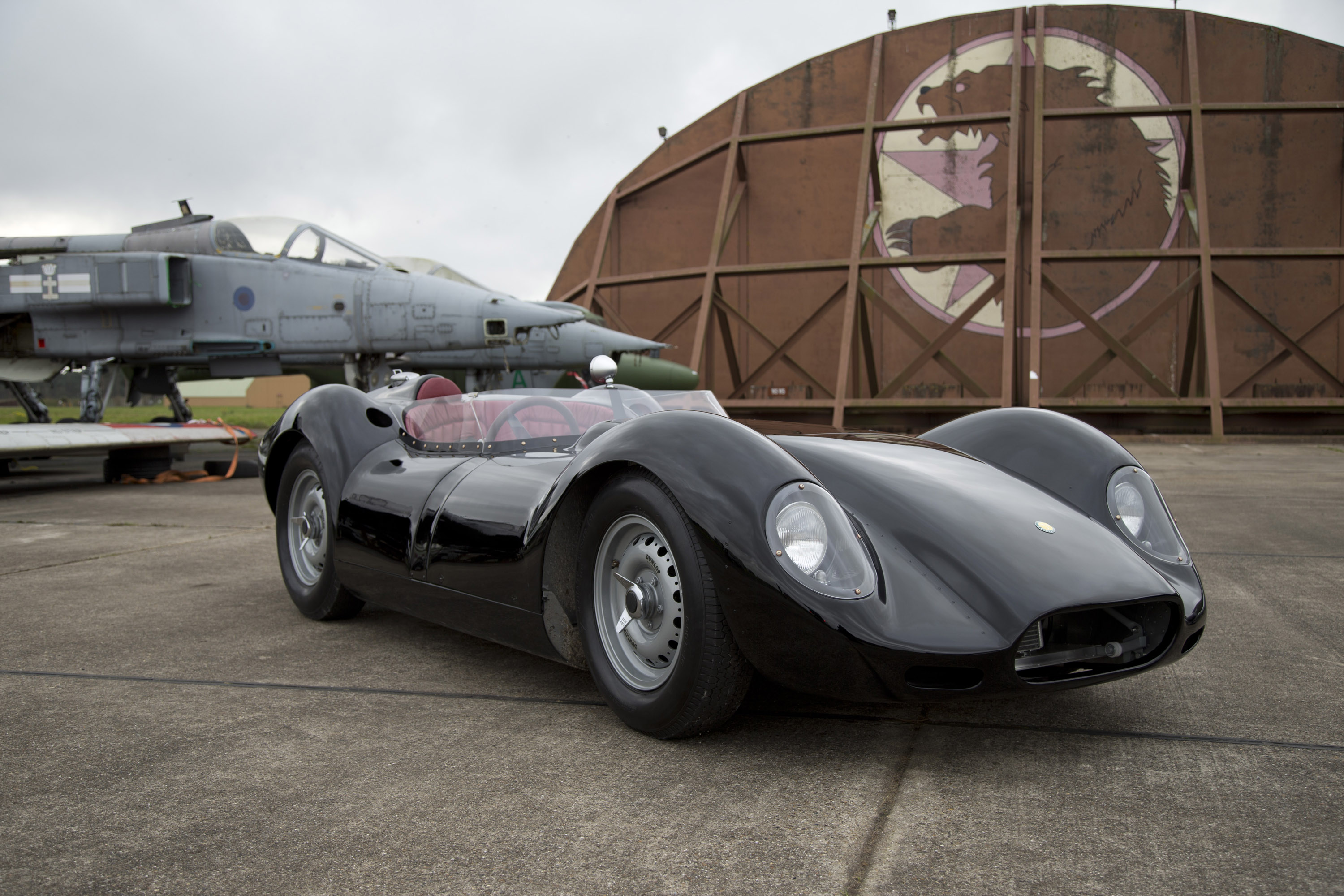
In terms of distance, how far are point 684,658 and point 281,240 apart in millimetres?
10289

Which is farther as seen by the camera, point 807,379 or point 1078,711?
point 807,379

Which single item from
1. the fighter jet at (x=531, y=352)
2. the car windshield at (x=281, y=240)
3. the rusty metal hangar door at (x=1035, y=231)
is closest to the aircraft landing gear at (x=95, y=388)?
the car windshield at (x=281, y=240)

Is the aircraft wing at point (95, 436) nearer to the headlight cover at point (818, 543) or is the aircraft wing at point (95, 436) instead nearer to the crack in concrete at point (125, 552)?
the crack in concrete at point (125, 552)

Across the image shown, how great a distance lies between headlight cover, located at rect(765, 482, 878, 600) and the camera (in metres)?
2.00

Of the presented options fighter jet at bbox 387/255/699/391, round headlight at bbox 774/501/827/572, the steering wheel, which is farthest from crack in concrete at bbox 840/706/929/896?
fighter jet at bbox 387/255/699/391

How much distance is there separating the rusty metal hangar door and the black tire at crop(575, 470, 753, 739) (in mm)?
12389

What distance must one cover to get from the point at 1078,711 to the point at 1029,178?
48.9 ft

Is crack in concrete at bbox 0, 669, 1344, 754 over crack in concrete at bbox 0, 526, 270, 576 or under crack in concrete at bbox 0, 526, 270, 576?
over

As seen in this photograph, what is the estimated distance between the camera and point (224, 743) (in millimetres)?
2244

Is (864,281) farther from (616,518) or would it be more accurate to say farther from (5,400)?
(5,400)

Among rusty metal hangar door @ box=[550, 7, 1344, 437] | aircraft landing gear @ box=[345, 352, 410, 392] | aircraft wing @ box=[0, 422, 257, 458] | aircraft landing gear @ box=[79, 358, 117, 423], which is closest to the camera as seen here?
aircraft wing @ box=[0, 422, 257, 458]

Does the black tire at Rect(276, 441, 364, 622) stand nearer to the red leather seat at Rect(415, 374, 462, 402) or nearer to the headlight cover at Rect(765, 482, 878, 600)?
the red leather seat at Rect(415, 374, 462, 402)

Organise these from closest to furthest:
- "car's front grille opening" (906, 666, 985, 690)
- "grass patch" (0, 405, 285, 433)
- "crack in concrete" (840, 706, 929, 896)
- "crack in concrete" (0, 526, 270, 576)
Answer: "crack in concrete" (840, 706, 929, 896)
"car's front grille opening" (906, 666, 985, 690)
"crack in concrete" (0, 526, 270, 576)
"grass patch" (0, 405, 285, 433)

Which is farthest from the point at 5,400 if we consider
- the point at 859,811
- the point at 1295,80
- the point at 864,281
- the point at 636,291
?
the point at 859,811
